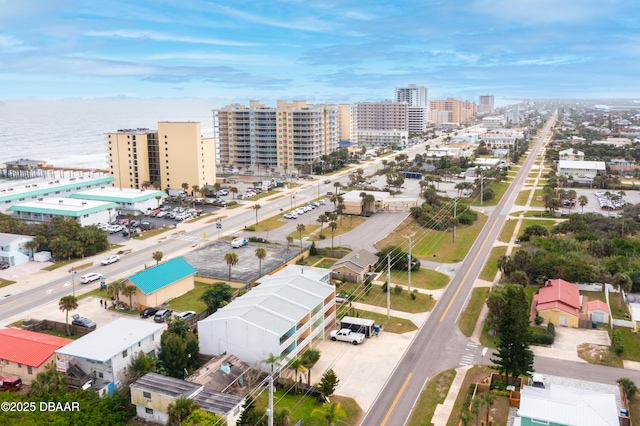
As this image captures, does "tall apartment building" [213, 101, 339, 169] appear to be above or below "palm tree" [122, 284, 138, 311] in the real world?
above

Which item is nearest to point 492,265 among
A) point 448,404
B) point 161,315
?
point 448,404

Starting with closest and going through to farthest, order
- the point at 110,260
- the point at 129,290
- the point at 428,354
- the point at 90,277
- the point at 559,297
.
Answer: the point at 428,354 < the point at 559,297 < the point at 129,290 < the point at 90,277 < the point at 110,260

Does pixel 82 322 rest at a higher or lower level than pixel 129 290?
lower

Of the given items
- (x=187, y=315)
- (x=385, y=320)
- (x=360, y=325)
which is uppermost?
(x=187, y=315)

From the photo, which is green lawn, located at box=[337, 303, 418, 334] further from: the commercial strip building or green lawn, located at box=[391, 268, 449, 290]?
the commercial strip building

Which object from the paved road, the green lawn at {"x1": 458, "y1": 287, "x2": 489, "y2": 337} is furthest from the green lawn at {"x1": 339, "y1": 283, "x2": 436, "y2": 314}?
the green lawn at {"x1": 458, "y1": 287, "x2": 489, "y2": 337}

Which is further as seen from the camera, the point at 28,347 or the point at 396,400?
the point at 28,347

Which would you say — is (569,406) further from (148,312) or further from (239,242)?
(239,242)

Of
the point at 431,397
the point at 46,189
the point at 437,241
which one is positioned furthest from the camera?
the point at 46,189
